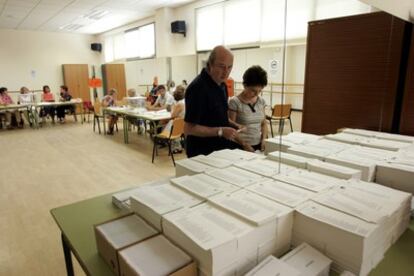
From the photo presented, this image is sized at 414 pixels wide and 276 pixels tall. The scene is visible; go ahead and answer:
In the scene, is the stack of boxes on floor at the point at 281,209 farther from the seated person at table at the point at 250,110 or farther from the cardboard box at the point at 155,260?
the seated person at table at the point at 250,110

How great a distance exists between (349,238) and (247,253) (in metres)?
0.30

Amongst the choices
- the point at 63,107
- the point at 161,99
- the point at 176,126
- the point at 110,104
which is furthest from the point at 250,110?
the point at 63,107

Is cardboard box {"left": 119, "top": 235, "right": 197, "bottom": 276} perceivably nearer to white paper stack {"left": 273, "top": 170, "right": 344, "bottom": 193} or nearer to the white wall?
white paper stack {"left": 273, "top": 170, "right": 344, "bottom": 193}

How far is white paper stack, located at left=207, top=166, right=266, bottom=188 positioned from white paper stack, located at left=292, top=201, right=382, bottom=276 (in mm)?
279

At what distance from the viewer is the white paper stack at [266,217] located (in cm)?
87

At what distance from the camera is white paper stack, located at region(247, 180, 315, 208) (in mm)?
1013

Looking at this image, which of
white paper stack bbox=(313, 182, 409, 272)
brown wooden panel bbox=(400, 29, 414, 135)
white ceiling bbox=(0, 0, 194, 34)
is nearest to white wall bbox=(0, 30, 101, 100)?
white ceiling bbox=(0, 0, 194, 34)

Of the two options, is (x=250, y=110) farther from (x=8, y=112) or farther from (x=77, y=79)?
(x=77, y=79)

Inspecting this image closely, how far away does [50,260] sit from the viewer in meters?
2.23

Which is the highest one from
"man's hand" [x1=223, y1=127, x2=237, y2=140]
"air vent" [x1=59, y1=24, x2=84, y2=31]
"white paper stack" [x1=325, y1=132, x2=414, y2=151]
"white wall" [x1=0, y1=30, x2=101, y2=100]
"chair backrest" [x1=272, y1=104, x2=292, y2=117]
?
"air vent" [x1=59, y1=24, x2=84, y2=31]

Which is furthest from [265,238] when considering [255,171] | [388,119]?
[388,119]

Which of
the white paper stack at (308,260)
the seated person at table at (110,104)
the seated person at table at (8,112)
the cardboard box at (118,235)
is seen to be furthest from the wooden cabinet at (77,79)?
the white paper stack at (308,260)

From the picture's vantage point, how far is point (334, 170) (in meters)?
1.26

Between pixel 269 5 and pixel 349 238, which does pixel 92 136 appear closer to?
pixel 269 5
